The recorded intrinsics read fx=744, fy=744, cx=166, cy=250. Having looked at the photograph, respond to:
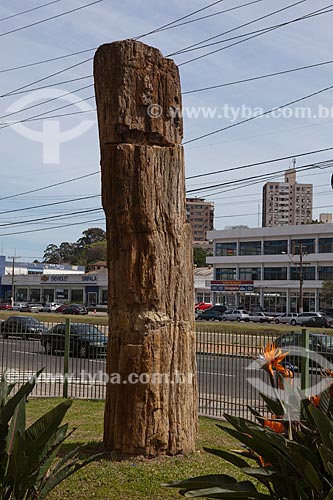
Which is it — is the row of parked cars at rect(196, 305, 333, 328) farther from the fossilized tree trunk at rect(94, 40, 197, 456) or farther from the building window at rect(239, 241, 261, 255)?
the fossilized tree trunk at rect(94, 40, 197, 456)

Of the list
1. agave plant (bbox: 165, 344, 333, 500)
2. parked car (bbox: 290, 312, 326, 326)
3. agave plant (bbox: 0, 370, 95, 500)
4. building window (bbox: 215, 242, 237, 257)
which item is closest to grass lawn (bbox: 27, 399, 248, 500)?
agave plant (bbox: 0, 370, 95, 500)

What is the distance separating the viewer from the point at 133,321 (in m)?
8.61

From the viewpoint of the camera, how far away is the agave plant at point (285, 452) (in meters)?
4.39

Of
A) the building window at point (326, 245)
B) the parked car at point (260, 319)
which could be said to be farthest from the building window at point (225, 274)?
the parked car at point (260, 319)

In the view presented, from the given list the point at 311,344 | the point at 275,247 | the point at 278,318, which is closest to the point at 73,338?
the point at 311,344

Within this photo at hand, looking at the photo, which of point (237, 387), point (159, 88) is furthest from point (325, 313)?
point (159, 88)

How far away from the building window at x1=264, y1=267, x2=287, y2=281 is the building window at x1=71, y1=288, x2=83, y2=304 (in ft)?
78.7

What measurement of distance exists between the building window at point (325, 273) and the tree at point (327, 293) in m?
1.32

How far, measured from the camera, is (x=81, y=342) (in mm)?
15266

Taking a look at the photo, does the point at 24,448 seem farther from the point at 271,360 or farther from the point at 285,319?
the point at 285,319

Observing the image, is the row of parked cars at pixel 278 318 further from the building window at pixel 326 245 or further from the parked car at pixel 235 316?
the building window at pixel 326 245

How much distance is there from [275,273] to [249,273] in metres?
3.50

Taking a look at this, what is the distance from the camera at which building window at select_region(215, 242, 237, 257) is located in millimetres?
78562

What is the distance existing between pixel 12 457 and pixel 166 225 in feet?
14.4
